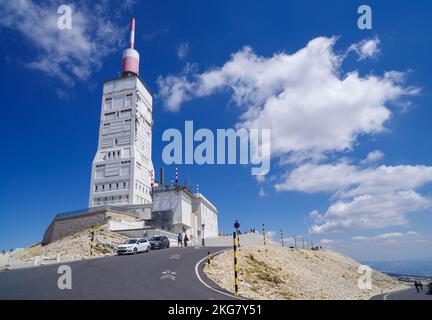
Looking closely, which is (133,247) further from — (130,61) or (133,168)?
(130,61)

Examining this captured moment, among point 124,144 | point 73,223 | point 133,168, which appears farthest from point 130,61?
point 73,223

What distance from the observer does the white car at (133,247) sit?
28188 millimetres

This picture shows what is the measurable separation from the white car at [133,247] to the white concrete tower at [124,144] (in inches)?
1378

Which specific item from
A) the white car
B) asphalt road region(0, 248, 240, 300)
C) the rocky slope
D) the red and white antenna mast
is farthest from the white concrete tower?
asphalt road region(0, 248, 240, 300)

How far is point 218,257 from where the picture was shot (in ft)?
78.0

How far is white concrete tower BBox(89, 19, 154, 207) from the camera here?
66.6 metres

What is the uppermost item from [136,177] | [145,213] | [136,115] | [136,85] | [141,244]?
[136,85]

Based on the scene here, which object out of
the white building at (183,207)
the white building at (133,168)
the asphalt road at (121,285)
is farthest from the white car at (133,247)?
the white building at (133,168)

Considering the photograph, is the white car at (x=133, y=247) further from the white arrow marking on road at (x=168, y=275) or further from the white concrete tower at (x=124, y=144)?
the white concrete tower at (x=124, y=144)

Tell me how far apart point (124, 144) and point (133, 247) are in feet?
147

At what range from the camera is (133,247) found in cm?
2864
